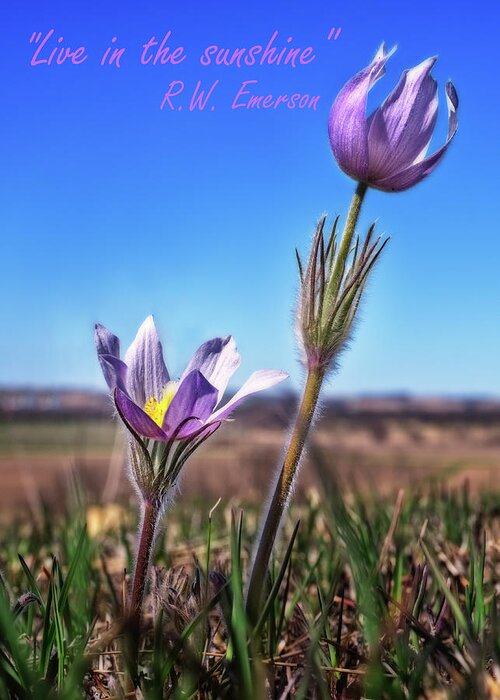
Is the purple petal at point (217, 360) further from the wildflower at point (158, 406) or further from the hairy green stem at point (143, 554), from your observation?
the hairy green stem at point (143, 554)

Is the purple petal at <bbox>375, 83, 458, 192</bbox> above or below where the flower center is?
above

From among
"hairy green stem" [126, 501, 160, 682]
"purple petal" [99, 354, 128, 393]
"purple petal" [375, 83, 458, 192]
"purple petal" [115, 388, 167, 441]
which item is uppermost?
"purple petal" [375, 83, 458, 192]

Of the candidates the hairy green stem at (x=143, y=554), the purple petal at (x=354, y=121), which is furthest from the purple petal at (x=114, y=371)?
the purple petal at (x=354, y=121)

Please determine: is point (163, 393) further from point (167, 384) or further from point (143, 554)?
point (143, 554)

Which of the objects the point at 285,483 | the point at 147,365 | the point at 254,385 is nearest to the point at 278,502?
the point at 285,483

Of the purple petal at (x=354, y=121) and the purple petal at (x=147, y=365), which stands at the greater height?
the purple petal at (x=354, y=121)

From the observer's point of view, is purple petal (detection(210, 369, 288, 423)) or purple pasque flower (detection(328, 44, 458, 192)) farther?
purple pasque flower (detection(328, 44, 458, 192))

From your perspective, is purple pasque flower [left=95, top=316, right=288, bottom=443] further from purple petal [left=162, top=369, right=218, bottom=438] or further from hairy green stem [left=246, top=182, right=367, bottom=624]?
hairy green stem [left=246, top=182, right=367, bottom=624]

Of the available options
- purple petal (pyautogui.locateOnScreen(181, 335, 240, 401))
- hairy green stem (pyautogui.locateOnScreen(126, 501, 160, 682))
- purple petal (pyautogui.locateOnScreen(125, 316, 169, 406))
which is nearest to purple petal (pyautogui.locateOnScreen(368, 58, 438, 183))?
purple petal (pyautogui.locateOnScreen(181, 335, 240, 401))
